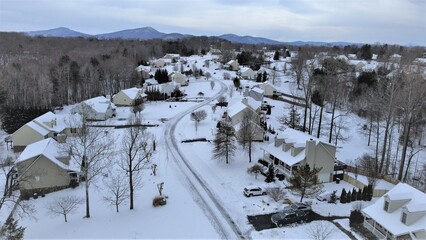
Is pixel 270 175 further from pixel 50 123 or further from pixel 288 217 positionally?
pixel 50 123

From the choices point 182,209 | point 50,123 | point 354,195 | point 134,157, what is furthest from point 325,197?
point 50,123

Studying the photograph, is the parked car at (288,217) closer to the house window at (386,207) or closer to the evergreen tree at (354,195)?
the house window at (386,207)

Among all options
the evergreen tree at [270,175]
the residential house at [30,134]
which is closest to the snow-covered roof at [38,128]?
the residential house at [30,134]

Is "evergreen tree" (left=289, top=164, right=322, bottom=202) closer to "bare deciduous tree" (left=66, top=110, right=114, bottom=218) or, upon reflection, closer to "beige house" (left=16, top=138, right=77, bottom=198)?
"bare deciduous tree" (left=66, top=110, right=114, bottom=218)

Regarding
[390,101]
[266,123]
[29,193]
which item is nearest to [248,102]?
[266,123]

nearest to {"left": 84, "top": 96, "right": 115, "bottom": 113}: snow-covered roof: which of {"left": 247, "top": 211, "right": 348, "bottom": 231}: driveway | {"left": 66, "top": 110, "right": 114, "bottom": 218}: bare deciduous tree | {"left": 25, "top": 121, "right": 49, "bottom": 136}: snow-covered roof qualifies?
{"left": 25, "top": 121, "right": 49, "bottom": 136}: snow-covered roof
